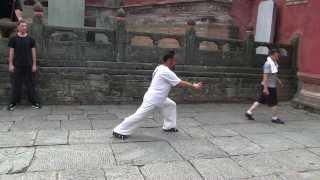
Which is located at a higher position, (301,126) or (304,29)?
(304,29)

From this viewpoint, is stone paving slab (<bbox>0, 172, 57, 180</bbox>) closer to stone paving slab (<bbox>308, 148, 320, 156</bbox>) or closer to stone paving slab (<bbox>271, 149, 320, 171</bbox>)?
stone paving slab (<bbox>271, 149, 320, 171</bbox>)

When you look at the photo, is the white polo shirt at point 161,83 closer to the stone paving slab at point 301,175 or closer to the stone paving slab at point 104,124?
the stone paving slab at point 104,124

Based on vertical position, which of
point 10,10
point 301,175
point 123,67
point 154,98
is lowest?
point 301,175

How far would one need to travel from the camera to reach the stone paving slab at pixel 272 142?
22.3 feet

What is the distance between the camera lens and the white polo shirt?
6.95 m

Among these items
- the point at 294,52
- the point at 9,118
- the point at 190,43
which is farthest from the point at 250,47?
the point at 9,118

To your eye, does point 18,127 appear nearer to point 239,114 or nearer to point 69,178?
point 69,178

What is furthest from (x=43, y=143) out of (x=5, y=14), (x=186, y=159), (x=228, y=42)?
(x=228, y=42)

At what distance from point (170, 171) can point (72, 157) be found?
139 centimetres

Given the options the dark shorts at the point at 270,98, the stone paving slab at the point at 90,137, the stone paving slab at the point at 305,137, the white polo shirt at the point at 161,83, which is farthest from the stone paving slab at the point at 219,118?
the stone paving slab at the point at 90,137

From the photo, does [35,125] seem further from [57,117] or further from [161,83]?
[161,83]

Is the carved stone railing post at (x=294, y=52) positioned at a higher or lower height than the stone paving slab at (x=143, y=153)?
higher

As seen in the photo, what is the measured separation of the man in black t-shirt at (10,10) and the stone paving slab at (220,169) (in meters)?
6.45

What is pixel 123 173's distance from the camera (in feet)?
17.5
